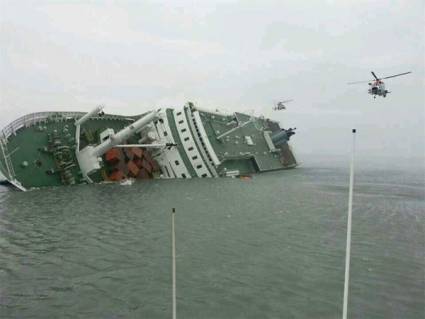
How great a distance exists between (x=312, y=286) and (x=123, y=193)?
28880 mm

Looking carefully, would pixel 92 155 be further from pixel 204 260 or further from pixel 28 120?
pixel 204 260

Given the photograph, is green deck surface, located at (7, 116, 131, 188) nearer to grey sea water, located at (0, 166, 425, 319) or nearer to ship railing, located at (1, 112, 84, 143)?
ship railing, located at (1, 112, 84, 143)

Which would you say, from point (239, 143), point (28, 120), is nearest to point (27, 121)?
point (28, 120)

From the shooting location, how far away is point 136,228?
84.9 ft

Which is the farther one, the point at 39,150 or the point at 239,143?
the point at 239,143

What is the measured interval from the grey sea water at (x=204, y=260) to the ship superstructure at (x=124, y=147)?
32.8ft

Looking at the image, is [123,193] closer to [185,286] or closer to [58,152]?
[58,152]

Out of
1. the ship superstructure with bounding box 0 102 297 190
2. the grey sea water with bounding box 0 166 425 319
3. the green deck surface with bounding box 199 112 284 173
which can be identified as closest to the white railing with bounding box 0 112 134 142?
the ship superstructure with bounding box 0 102 297 190

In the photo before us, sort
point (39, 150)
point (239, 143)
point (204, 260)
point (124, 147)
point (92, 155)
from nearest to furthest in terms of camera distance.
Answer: point (204, 260), point (39, 150), point (92, 155), point (124, 147), point (239, 143)

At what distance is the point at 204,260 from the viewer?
1911 centimetres

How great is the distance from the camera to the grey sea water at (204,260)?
46.2ft

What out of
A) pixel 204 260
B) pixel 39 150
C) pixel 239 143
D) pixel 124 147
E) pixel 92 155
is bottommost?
pixel 204 260

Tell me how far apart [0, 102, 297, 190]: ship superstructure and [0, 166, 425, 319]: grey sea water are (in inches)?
394

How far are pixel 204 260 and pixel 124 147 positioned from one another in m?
37.0
